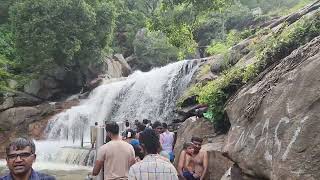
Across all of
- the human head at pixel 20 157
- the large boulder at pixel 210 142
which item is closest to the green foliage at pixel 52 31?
the large boulder at pixel 210 142

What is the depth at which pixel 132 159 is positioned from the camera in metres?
5.88

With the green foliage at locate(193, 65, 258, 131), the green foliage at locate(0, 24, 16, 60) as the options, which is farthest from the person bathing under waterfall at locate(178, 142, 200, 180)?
the green foliage at locate(0, 24, 16, 60)

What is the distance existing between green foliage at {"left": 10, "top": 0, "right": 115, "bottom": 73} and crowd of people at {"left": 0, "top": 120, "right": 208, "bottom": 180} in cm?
1701

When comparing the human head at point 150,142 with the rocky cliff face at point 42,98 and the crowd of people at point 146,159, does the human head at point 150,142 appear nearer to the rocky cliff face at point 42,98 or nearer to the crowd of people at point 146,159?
the crowd of people at point 146,159

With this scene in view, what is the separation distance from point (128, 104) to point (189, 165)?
16.2 m

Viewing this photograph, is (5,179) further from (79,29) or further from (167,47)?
(167,47)

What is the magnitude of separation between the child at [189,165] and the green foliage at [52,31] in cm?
1945

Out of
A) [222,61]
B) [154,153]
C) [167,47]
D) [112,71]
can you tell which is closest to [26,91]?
[112,71]

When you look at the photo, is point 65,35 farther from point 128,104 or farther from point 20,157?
point 20,157

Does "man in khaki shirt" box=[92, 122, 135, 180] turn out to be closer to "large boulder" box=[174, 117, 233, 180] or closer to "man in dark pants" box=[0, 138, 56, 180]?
"large boulder" box=[174, 117, 233, 180]

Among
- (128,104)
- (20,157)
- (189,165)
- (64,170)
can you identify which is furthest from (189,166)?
(128,104)

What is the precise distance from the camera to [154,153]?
4.39 meters

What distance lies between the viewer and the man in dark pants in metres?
3.03

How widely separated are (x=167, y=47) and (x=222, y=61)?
18703mm
